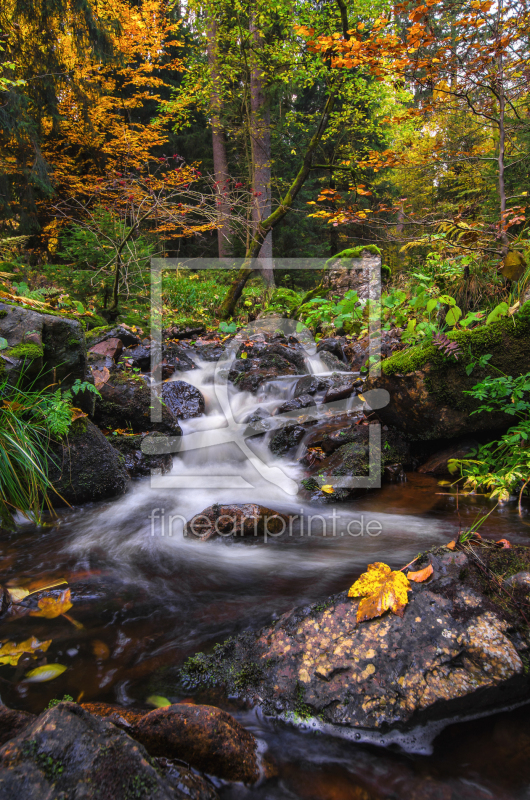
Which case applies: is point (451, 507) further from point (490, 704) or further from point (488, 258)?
point (488, 258)

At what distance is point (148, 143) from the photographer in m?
14.9

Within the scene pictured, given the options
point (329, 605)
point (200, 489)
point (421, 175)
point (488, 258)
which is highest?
point (421, 175)

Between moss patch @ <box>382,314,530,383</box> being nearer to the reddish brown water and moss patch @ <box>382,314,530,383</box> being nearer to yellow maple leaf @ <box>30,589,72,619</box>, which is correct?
the reddish brown water

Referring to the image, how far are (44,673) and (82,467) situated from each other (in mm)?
2545

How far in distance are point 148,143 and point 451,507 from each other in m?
16.0

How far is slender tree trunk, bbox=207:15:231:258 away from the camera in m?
8.40

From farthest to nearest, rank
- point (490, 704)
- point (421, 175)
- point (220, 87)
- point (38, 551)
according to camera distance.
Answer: point (421, 175) < point (220, 87) < point (38, 551) < point (490, 704)

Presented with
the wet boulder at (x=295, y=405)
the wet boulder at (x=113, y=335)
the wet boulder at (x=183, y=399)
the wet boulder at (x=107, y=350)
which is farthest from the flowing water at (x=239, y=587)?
the wet boulder at (x=113, y=335)

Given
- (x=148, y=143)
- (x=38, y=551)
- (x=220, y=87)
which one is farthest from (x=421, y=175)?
(x=38, y=551)

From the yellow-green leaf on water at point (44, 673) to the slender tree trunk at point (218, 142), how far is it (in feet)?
23.6

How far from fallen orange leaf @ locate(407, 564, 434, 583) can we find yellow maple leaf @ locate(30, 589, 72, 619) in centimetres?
212

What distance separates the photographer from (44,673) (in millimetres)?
2109

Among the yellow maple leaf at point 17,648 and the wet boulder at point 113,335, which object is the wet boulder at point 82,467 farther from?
the wet boulder at point 113,335

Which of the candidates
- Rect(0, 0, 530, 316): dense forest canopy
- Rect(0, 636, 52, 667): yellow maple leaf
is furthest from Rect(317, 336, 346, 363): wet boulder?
Rect(0, 636, 52, 667): yellow maple leaf
